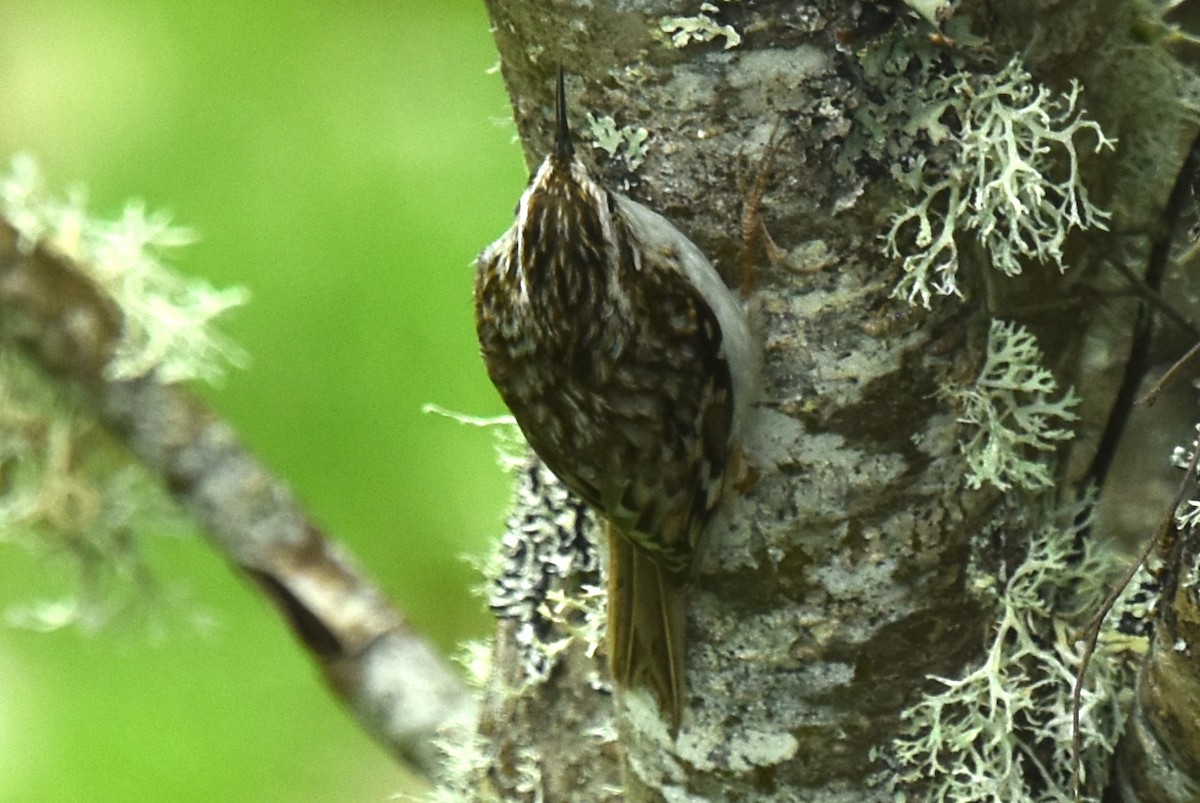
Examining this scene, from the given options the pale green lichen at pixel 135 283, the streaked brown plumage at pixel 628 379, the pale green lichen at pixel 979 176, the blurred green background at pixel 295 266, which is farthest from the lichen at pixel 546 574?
the blurred green background at pixel 295 266

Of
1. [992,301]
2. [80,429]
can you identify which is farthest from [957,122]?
[80,429]

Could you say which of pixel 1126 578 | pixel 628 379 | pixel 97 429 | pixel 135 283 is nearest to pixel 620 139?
pixel 628 379

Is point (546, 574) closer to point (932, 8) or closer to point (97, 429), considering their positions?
point (932, 8)

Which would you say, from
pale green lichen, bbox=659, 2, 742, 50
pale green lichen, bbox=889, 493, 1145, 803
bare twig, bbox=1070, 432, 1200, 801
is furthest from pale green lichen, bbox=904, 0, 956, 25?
pale green lichen, bbox=889, 493, 1145, 803

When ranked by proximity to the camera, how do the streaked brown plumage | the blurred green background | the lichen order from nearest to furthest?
1. the streaked brown plumage
2. the lichen
3. the blurred green background

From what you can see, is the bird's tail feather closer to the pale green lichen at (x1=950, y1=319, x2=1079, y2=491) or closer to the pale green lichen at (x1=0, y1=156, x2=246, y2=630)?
the pale green lichen at (x1=950, y1=319, x2=1079, y2=491)

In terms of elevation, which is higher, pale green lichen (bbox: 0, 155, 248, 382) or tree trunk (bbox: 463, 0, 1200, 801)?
pale green lichen (bbox: 0, 155, 248, 382)

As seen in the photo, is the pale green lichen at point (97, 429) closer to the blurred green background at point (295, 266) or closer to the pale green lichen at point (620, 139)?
the blurred green background at point (295, 266)
